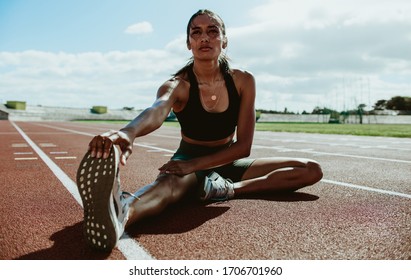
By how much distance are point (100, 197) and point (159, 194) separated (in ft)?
2.62

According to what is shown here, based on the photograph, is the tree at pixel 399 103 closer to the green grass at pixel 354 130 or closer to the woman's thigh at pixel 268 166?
the green grass at pixel 354 130

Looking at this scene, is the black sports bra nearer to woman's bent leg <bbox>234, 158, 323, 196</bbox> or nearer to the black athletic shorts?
the black athletic shorts

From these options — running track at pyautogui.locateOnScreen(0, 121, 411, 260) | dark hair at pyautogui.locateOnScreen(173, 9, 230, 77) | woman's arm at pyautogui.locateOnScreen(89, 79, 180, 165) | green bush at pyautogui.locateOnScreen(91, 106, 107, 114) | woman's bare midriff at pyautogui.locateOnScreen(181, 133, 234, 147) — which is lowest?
running track at pyautogui.locateOnScreen(0, 121, 411, 260)

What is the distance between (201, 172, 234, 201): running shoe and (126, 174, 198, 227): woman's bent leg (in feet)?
0.47

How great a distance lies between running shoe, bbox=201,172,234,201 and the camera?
3381 millimetres

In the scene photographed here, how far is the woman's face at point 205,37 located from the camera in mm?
3412

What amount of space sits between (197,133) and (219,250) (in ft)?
5.06

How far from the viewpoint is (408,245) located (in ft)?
7.95

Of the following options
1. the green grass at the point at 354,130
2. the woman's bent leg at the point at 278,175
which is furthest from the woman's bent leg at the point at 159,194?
the green grass at the point at 354,130

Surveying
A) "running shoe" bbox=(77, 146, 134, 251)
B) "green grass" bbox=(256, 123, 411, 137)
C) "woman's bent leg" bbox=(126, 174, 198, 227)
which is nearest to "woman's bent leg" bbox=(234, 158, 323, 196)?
"woman's bent leg" bbox=(126, 174, 198, 227)

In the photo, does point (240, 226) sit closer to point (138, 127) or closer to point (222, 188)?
point (222, 188)
